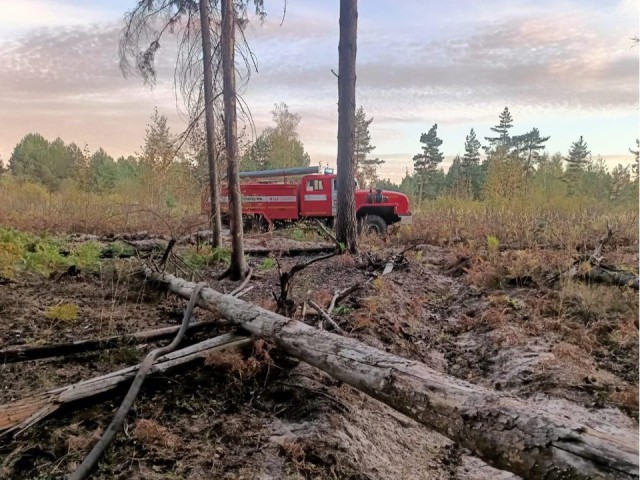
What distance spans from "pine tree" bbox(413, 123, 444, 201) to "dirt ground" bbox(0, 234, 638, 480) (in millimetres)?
43126

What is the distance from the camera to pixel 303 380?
124 inches

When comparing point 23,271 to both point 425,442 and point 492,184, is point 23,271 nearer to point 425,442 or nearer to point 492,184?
point 425,442

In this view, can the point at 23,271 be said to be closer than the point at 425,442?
No

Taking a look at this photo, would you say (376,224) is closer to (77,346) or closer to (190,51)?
(190,51)

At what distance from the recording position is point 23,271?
6184 mm

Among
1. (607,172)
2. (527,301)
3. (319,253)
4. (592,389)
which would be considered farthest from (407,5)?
(607,172)

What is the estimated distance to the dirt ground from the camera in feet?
7.29

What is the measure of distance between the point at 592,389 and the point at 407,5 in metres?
7.49

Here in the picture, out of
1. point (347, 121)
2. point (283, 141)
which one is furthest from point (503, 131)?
point (347, 121)

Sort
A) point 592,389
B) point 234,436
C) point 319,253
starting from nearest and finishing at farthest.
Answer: point 234,436 → point 592,389 → point 319,253

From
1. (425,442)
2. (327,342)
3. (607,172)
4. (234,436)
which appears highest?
(607,172)

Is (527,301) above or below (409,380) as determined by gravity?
below

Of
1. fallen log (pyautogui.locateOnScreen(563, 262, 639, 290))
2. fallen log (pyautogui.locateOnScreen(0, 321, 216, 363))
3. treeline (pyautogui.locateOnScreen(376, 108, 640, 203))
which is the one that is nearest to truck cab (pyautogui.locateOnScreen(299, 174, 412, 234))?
fallen log (pyautogui.locateOnScreen(563, 262, 639, 290))

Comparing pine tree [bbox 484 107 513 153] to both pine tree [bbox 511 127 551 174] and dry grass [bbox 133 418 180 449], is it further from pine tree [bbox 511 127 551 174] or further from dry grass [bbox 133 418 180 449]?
dry grass [bbox 133 418 180 449]
